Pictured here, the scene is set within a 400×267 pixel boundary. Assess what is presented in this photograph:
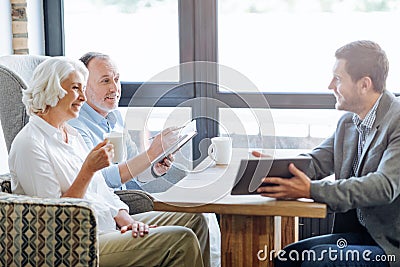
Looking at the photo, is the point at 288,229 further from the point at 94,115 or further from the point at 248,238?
the point at 94,115

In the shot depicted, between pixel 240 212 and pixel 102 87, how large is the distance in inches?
38.6

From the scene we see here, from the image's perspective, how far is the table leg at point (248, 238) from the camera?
7.09 ft

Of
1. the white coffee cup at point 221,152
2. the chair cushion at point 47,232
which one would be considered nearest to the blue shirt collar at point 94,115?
the white coffee cup at point 221,152

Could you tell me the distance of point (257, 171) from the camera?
2.12 m

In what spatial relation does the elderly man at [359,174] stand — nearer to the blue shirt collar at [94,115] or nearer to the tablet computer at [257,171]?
the tablet computer at [257,171]

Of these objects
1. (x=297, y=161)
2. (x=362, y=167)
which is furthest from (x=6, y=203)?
(x=362, y=167)

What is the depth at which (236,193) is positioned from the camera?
2152mm

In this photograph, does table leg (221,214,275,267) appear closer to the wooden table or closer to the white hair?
the wooden table

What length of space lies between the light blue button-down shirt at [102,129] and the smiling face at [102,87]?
3cm

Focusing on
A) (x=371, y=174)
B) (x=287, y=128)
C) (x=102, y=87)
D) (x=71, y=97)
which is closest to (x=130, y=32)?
(x=102, y=87)

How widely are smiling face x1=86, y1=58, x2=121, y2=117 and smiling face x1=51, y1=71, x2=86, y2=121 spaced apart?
362 millimetres

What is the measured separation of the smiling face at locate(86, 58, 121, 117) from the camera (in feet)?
9.07

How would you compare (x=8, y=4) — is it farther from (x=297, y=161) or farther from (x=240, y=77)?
(x=297, y=161)

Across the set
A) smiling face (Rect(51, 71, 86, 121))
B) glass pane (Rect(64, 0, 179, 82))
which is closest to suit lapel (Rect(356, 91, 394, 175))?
smiling face (Rect(51, 71, 86, 121))
